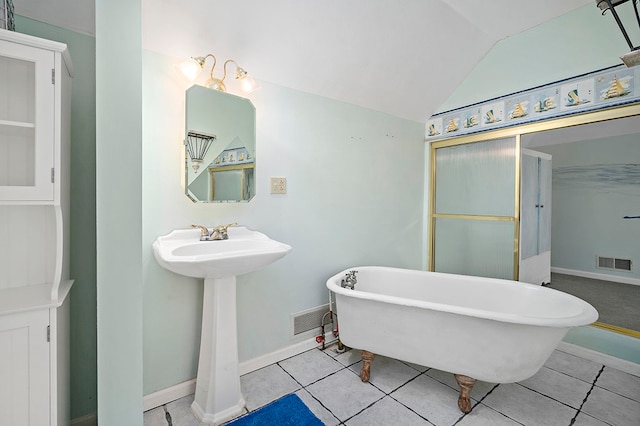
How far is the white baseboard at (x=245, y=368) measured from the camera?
1.67 meters

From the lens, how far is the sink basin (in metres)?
1.35

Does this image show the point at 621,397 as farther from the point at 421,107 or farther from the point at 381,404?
the point at 421,107

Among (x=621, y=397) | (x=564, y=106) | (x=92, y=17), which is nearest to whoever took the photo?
(x=92, y=17)

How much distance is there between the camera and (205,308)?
1650mm

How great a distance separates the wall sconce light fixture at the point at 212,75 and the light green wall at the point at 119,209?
0.63 m

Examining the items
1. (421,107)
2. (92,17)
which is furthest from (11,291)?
(421,107)

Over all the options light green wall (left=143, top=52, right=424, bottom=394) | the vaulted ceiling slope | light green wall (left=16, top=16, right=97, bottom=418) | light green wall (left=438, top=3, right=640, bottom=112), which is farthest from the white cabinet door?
light green wall (left=438, top=3, right=640, bottom=112)

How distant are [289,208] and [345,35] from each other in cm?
131

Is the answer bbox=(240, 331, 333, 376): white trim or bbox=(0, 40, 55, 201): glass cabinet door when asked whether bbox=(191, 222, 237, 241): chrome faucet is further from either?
bbox=(240, 331, 333, 376): white trim

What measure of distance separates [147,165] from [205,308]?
88 centimetres

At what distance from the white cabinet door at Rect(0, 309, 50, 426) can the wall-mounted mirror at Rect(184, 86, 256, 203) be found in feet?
3.01

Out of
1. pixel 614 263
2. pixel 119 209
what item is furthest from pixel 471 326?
pixel 614 263

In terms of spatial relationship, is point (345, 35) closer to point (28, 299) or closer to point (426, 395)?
point (28, 299)

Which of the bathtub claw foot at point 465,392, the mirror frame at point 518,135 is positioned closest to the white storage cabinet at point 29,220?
the bathtub claw foot at point 465,392
